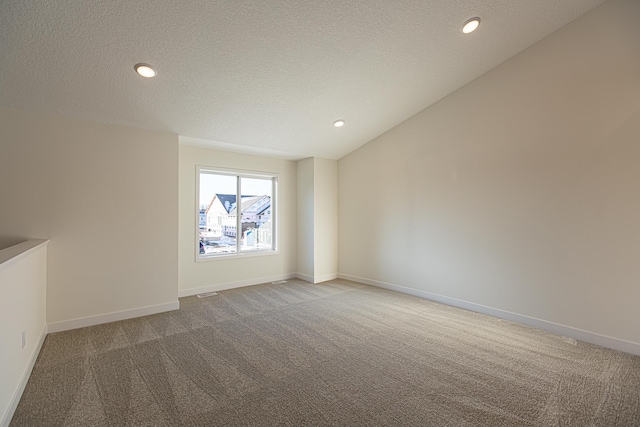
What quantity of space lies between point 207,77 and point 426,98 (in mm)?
2861

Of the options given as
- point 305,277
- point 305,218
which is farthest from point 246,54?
point 305,277

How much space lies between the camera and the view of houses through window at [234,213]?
4.75 metres

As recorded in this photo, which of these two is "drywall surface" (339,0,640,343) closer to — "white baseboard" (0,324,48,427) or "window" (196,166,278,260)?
"window" (196,166,278,260)

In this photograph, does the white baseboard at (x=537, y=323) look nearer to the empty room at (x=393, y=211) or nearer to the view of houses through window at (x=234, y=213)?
the empty room at (x=393, y=211)

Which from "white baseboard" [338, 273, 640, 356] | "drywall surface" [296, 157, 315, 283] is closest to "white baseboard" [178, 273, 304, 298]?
"drywall surface" [296, 157, 315, 283]

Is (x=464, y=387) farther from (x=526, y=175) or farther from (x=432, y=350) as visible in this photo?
(x=526, y=175)

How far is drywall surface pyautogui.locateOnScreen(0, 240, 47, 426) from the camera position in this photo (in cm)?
167

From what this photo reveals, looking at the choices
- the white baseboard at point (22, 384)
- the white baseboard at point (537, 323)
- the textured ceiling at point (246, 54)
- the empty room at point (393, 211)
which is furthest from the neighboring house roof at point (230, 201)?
the white baseboard at point (537, 323)

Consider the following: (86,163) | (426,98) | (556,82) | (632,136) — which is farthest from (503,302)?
(86,163)

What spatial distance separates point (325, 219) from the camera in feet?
17.8

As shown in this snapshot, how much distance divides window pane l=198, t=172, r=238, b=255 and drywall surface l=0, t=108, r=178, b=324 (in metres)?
0.92

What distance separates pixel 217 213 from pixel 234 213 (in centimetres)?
30

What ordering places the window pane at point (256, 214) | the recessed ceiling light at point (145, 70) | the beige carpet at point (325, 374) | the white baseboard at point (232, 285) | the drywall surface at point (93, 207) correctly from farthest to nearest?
1. the window pane at point (256, 214)
2. the white baseboard at point (232, 285)
3. the drywall surface at point (93, 207)
4. the recessed ceiling light at point (145, 70)
5. the beige carpet at point (325, 374)

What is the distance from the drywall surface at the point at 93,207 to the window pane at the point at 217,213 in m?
0.92
